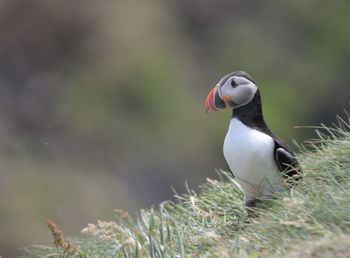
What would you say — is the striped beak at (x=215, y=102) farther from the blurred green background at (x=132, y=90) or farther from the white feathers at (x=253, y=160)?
the blurred green background at (x=132, y=90)

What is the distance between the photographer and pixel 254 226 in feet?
18.0

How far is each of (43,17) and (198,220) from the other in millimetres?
14123

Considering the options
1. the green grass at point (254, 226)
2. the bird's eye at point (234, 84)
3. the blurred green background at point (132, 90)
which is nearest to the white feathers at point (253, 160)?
the green grass at point (254, 226)

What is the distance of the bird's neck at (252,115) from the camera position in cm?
623

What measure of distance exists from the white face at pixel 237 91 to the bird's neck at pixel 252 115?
0.03 m

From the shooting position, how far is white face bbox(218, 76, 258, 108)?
6.32m

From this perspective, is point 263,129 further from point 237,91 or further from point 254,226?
point 254,226

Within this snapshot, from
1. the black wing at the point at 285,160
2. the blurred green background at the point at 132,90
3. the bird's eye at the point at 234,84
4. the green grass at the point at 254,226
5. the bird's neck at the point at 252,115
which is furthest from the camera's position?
the blurred green background at the point at 132,90

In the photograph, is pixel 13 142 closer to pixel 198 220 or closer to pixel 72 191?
pixel 72 191

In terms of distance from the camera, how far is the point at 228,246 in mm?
5359

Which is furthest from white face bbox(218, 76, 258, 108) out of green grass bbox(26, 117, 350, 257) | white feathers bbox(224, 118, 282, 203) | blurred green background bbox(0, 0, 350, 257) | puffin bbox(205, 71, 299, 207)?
blurred green background bbox(0, 0, 350, 257)

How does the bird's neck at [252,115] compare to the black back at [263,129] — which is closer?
the black back at [263,129]


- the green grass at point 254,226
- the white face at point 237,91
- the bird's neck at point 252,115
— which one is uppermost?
the white face at point 237,91

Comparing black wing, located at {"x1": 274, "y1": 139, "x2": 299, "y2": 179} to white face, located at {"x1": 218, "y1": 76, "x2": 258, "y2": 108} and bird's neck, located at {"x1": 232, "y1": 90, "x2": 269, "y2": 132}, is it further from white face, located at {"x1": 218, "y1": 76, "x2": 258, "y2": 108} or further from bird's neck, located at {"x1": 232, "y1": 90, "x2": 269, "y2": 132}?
white face, located at {"x1": 218, "y1": 76, "x2": 258, "y2": 108}
